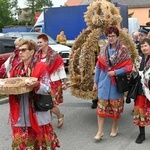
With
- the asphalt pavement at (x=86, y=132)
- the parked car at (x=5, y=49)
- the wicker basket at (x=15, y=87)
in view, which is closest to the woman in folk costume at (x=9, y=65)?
the wicker basket at (x=15, y=87)

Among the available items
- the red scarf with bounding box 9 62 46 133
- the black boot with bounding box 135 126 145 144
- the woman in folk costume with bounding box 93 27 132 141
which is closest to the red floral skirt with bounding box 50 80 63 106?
the woman in folk costume with bounding box 93 27 132 141

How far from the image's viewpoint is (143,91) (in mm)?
5016

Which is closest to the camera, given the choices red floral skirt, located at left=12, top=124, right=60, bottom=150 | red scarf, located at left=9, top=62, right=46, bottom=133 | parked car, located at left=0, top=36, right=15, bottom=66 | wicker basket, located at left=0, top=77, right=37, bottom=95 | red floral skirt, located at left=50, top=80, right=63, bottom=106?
wicker basket, located at left=0, top=77, right=37, bottom=95

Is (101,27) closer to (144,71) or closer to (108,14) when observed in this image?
(108,14)

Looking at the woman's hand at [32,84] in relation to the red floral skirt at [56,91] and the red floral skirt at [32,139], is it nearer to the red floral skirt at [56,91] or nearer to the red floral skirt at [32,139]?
the red floral skirt at [32,139]

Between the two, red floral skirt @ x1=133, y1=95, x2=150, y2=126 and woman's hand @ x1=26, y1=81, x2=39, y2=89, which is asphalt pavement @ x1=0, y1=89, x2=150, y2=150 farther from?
woman's hand @ x1=26, y1=81, x2=39, y2=89

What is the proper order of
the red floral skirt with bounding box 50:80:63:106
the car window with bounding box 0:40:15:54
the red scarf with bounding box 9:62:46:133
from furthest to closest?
the car window with bounding box 0:40:15:54
the red floral skirt with bounding box 50:80:63:106
the red scarf with bounding box 9:62:46:133

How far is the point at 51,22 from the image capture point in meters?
18.0

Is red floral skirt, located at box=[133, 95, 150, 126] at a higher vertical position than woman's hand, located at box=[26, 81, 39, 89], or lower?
lower

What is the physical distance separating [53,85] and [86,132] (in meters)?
0.98

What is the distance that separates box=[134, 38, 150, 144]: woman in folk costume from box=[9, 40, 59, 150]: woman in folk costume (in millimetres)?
1656

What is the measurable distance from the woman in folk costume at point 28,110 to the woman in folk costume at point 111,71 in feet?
4.70

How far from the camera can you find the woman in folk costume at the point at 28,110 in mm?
3838

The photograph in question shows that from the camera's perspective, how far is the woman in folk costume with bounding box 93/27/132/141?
5.14m
